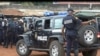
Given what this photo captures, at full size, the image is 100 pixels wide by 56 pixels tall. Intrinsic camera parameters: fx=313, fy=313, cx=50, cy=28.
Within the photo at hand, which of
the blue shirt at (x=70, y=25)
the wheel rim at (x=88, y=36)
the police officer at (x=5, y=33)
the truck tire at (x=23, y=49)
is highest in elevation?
the blue shirt at (x=70, y=25)

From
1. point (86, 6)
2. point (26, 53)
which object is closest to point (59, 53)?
point (26, 53)

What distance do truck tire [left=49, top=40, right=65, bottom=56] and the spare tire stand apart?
68 cm

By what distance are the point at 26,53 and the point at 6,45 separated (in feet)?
16.7

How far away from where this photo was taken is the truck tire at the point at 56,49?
10.2 meters

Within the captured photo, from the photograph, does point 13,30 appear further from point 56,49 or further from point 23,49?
point 56,49

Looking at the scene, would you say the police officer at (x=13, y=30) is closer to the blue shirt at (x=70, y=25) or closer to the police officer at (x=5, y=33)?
the police officer at (x=5, y=33)

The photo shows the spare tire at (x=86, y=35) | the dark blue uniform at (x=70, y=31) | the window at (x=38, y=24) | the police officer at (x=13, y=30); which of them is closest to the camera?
the dark blue uniform at (x=70, y=31)

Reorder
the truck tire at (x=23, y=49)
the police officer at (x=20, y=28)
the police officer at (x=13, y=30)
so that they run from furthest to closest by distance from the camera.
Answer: the police officer at (x=20, y=28)
the police officer at (x=13, y=30)
the truck tire at (x=23, y=49)

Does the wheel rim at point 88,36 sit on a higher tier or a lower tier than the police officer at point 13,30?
higher

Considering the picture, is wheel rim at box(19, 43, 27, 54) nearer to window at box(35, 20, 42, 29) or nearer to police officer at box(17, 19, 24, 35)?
window at box(35, 20, 42, 29)

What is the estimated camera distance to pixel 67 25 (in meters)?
9.34

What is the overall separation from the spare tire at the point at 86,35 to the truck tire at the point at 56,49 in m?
0.68

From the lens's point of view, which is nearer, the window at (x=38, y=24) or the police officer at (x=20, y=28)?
the window at (x=38, y=24)

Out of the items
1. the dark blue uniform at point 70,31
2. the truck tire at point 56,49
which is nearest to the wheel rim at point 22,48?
the truck tire at point 56,49
